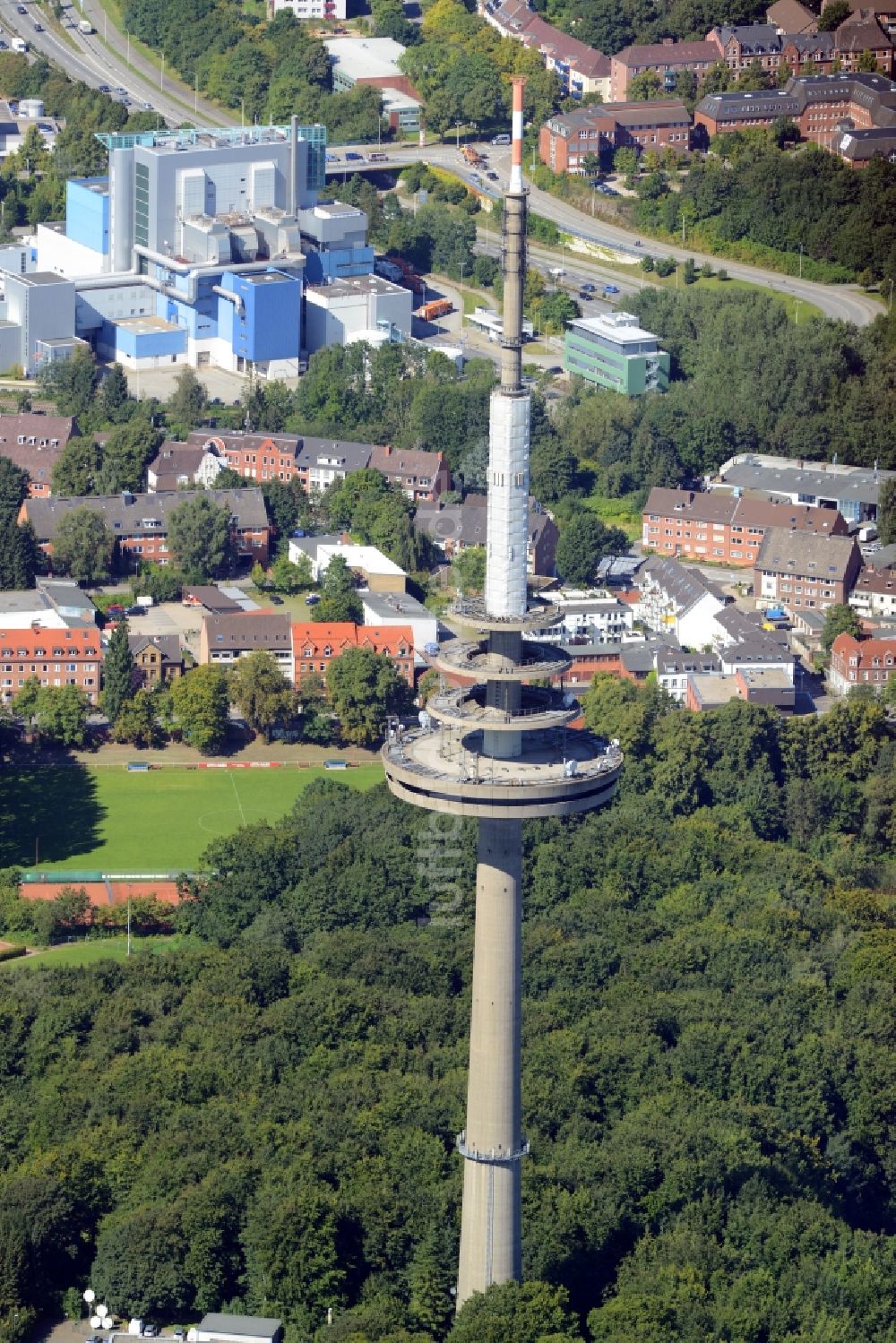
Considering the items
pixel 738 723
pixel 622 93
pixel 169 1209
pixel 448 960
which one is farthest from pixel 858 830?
pixel 622 93

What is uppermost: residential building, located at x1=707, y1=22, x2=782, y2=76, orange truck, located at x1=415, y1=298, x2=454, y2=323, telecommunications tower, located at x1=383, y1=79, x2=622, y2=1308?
telecommunications tower, located at x1=383, y1=79, x2=622, y2=1308

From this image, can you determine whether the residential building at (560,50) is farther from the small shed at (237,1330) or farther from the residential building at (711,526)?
the small shed at (237,1330)

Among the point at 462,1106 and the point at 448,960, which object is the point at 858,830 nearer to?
the point at 448,960

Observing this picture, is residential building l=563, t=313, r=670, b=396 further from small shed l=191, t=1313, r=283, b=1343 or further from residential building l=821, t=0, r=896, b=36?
small shed l=191, t=1313, r=283, b=1343

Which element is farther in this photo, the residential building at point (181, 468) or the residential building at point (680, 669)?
the residential building at point (181, 468)

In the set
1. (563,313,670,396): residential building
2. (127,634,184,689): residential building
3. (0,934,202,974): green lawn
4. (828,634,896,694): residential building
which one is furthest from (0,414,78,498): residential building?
(0,934,202,974): green lawn

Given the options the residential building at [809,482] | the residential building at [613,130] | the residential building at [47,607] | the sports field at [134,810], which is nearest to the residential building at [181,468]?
the residential building at [47,607]
